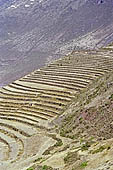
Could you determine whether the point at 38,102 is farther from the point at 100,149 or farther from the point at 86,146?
the point at 100,149

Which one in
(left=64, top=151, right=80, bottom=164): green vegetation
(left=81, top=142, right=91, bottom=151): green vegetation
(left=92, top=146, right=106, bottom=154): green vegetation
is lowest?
(left=64, top=151, right=80, bottom=164): green vegetation

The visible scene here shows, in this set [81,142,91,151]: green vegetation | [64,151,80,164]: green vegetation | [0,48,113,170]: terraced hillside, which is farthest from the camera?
[0,48,113,170]: terraced hillside

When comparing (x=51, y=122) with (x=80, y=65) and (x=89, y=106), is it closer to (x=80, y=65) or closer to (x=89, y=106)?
(x=89, y=106)

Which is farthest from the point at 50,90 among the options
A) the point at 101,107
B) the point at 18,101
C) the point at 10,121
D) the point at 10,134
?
the point at 101,107

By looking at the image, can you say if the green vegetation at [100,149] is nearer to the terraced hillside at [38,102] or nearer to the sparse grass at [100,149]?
the sparse grass at [100,149]

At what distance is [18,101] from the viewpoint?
51000 mm

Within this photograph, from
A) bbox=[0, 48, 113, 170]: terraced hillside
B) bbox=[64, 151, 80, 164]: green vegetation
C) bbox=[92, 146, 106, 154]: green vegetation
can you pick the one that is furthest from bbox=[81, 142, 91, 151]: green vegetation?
bbox=[0, 48, 113, 170]: terraced hillside

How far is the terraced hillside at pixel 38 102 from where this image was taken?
118ft

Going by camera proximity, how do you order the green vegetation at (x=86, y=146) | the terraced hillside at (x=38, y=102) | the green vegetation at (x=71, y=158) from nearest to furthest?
the green vegetation at (x=71, y=158)
the green vegetation at (x=86, y=146)
the terraced hillside at (x=38, y=102)

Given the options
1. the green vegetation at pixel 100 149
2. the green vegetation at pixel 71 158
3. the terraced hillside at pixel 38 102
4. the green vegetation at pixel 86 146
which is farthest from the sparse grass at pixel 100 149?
the terraced hillside at pixel 38 102

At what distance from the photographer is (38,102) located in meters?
48.1

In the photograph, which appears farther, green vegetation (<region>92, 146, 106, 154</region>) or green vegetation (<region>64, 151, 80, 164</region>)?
green vegetation (<region>64, 151, 80, 164</region>)

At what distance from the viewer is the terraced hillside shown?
3599cm

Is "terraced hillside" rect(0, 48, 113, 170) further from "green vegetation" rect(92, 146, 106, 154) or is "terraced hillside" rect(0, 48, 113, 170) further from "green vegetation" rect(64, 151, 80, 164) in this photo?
"green vegetation" rect(92, 146, 106, 154)
